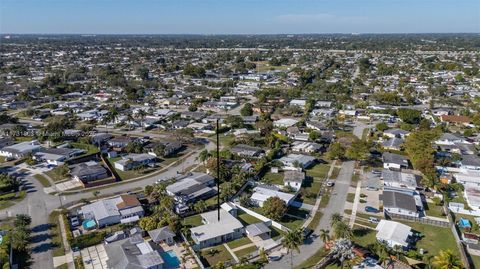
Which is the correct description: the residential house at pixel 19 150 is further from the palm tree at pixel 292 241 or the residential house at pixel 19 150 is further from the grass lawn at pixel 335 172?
the palm tree at pixel 292 241

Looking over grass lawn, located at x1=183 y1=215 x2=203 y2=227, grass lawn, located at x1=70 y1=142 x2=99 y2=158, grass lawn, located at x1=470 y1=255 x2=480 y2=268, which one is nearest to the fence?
grass lawn, located at x1=470 y1=255 x2=480 y2=268

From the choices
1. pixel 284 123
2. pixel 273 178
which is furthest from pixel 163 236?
pixel 284 123

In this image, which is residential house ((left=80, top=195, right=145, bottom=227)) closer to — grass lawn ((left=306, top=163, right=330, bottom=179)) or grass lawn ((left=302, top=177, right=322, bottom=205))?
grass lawn ((left=302, top=177, right=322, bottom=205))

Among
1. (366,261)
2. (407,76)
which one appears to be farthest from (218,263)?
(407,76)

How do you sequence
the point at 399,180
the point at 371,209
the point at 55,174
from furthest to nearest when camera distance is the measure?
1. the point at 55,174
2. the point at 399,180
3. the point at 371,209

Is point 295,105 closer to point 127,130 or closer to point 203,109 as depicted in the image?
point 203,109

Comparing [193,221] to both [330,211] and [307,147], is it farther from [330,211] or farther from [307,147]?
[307,147]
